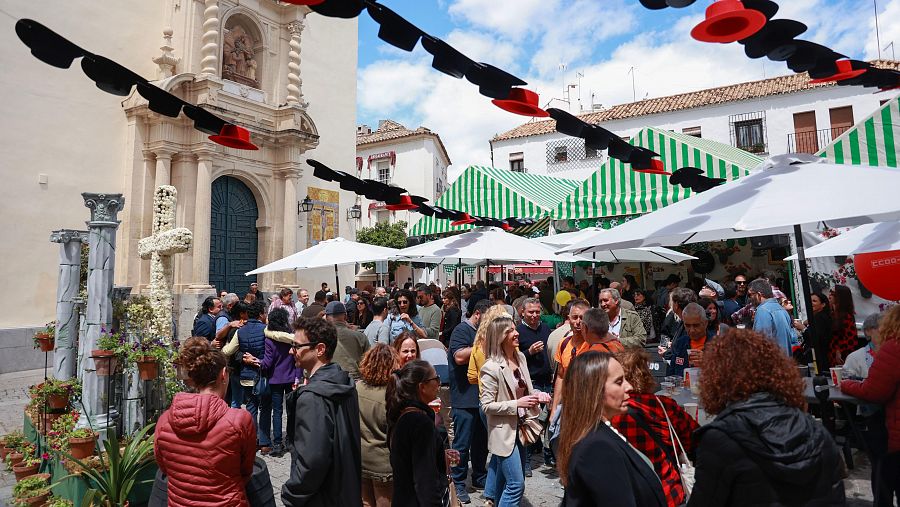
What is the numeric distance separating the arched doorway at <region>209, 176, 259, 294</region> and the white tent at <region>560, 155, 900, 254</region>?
1331cm

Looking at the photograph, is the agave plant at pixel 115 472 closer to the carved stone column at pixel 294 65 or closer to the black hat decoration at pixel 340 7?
the black hat decoration at pixel 340 7

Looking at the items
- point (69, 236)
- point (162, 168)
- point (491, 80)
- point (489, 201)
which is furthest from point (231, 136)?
point (162, 168)

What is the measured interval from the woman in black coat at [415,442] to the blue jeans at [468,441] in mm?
1690

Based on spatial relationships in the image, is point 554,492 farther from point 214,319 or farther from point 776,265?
point 776,265

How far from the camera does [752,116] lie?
2358cm

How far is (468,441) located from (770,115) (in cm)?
2475

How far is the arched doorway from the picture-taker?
14828 mm

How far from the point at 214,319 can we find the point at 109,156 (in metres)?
8.67

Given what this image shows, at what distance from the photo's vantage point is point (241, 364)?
5.81 metres

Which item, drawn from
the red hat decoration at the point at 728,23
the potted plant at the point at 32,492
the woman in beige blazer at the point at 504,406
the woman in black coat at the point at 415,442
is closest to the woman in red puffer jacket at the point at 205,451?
the woman in black coat at the point at 415,442

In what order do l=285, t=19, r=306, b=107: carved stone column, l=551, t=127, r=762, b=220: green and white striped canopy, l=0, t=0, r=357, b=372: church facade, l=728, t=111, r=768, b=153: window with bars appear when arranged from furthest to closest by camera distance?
l=728, t=111, r=768, b=153: window with bars → l=285, t=19, r=306, b=107: carved stone column → l=0, t=0, r=357, b=372: church facade → l=551, t=127, r=762, b=220: green and white striped canopy

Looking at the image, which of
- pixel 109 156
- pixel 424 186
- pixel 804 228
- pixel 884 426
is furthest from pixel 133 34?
pixel 424 186

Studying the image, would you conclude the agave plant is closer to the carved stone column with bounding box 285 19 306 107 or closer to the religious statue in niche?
the religious statue in niche

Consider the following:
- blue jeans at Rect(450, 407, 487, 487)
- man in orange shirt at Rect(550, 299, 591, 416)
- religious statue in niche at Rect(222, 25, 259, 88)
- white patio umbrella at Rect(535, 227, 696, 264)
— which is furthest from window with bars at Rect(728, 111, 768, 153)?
blue jeans at Rect(450, 407, 487, 487)
